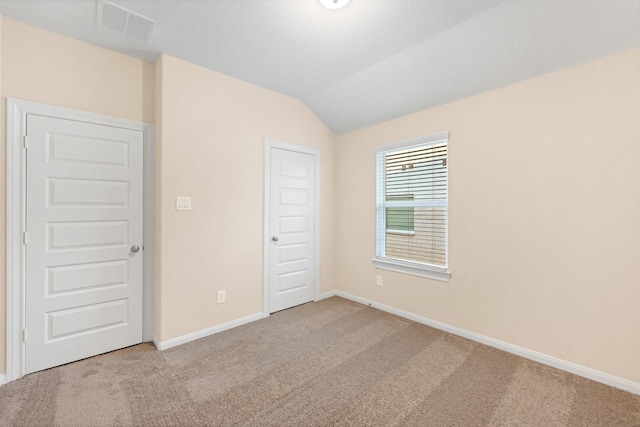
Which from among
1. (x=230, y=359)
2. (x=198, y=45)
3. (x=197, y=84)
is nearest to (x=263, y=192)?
(x=197, y=84)

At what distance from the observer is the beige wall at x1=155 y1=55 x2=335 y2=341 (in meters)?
2.48

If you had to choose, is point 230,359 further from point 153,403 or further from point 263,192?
point 263,192

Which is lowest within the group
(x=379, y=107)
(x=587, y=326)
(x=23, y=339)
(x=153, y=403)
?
(x=153, y=403)

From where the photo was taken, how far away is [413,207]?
3.17 m

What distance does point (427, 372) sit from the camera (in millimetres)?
2111

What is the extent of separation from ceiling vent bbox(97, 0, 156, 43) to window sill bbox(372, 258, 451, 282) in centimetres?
319

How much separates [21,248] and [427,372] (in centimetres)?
Answer: 322

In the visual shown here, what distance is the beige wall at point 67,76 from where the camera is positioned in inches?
78.2

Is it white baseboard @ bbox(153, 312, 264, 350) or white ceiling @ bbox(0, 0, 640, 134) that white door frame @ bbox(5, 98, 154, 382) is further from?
white baseboard @ bbox(153, 312, 264, 350)

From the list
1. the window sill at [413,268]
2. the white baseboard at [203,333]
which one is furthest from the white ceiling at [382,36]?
the white baseboard at [203,333]

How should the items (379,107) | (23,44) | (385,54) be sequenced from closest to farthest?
(23,44)
(385,54)
(379,107)

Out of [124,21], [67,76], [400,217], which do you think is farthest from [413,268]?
[67,76]

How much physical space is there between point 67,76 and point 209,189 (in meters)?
1.39

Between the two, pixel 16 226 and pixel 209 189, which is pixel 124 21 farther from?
pixel 16 226
